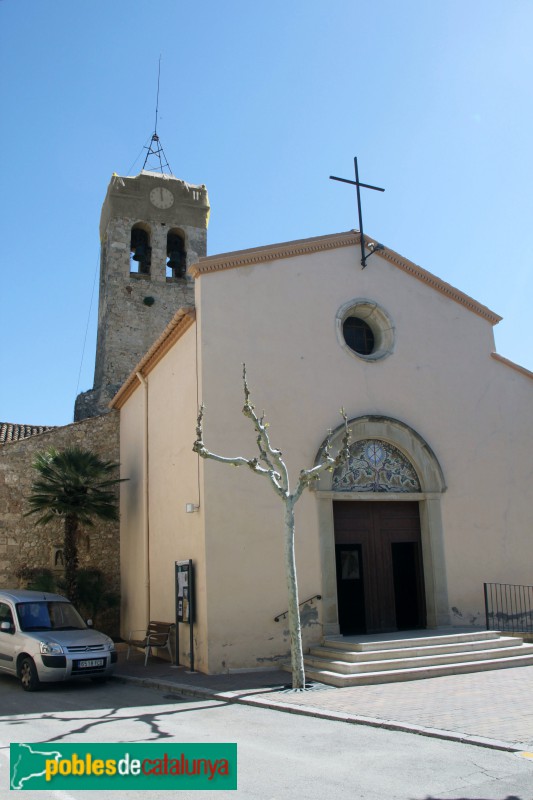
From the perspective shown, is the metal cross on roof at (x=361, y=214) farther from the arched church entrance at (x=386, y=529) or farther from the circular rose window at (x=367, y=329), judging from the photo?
the arched church entrance at (x=386, y=529)

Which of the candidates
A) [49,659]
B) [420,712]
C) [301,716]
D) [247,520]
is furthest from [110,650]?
[420,712]

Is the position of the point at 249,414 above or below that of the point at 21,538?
above

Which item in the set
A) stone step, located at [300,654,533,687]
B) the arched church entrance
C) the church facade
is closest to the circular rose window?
Answer: the church facade

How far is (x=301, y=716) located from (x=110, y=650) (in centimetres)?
448

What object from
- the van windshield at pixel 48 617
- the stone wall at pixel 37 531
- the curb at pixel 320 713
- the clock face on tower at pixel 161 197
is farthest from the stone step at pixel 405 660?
the clock face on tower at pixel 161 197

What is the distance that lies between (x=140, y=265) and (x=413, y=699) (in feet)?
76.1

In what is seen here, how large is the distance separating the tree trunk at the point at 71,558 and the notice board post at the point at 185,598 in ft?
12.4

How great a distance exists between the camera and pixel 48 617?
1208cm

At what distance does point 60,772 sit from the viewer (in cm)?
589

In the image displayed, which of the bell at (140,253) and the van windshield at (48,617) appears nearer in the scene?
the van windshield at (48,617)

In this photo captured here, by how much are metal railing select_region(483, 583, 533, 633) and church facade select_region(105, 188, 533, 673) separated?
0.76 feet

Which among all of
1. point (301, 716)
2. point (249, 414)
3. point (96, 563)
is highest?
point (249, 414)

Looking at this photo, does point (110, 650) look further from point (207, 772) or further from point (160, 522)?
point (207, 772)

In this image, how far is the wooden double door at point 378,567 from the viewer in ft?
43.5
